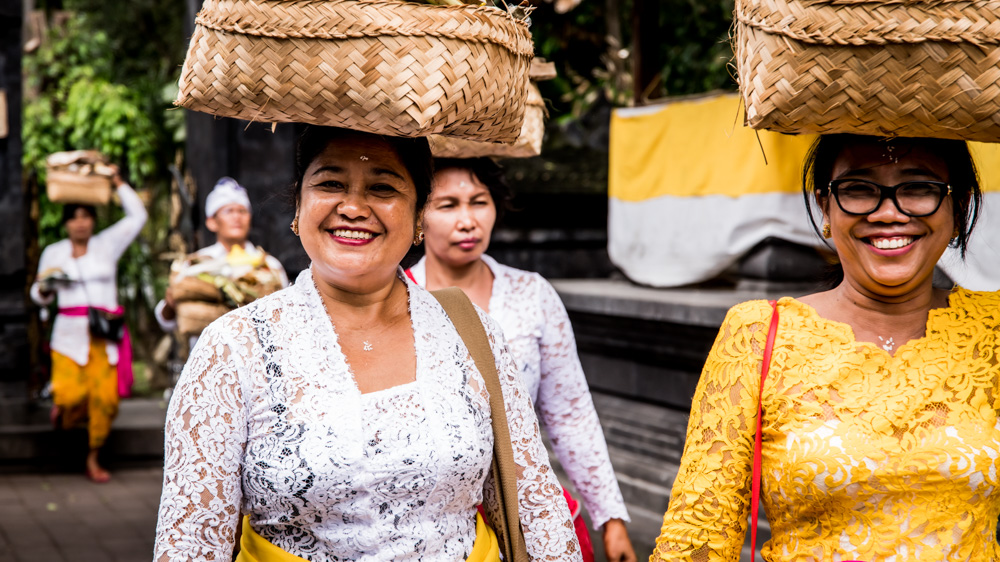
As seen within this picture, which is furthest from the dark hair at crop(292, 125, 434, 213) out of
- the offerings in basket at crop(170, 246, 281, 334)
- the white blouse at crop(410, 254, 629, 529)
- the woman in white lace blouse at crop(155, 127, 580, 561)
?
the offerings in basket at crop(170, 246, 281, 334)

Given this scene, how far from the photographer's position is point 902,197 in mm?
2082

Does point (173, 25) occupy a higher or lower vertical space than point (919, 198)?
higher

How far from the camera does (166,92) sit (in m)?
11.1

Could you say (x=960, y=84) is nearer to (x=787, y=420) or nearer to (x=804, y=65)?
(x=804, y=65)

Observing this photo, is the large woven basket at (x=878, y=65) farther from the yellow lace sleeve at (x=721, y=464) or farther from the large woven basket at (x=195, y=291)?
the large woven basket at (x=195, y=291)

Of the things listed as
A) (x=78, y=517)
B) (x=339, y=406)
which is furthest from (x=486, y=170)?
(x=78, y=517)

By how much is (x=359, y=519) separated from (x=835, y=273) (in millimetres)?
1253

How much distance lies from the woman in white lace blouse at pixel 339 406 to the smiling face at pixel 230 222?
13.2 feet

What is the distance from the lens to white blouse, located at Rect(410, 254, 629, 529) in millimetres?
3189

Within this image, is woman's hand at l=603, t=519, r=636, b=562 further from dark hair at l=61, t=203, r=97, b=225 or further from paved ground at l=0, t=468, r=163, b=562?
dark hair at l=61, t=203, r=97, b=225

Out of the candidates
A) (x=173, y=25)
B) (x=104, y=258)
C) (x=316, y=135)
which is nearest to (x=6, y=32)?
(x=104, y=258)

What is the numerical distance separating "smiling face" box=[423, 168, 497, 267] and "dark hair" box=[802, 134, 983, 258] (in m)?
1.26

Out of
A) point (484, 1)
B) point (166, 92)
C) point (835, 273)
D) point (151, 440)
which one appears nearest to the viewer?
point (484, 1)

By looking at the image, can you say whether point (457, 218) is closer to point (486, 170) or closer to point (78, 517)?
point (486, 170)
